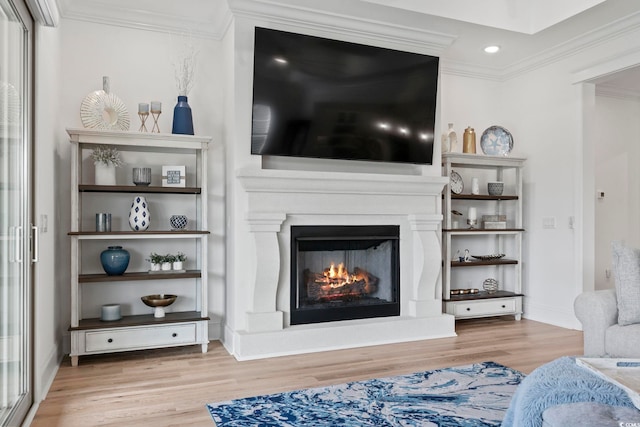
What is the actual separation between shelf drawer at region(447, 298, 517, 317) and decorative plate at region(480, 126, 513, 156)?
1.51 meters

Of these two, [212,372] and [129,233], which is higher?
[129,233]

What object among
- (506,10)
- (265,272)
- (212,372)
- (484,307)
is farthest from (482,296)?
(212,372)

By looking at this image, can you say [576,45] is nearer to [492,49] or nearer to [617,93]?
[492,49]

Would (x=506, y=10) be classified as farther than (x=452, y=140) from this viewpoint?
No

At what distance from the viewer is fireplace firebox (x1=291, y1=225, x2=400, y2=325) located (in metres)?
4.00

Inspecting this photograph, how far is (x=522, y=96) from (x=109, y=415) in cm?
487

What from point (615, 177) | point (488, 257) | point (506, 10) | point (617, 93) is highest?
point (506, 10)

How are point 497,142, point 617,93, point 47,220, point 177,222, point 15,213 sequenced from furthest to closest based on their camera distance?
point 617,93 < point 497,142 < point 177,222 < point 47,220 < point 15,213

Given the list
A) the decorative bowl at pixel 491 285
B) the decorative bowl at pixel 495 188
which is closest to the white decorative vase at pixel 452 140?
the decorative bowl at pixel 495 188

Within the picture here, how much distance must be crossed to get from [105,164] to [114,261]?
0.73 m

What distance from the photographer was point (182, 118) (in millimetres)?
3883

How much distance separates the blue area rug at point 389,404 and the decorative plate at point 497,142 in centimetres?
259

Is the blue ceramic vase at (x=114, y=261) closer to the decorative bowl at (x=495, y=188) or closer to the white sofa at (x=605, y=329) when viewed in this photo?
the white sofa at (x=605, y=329)

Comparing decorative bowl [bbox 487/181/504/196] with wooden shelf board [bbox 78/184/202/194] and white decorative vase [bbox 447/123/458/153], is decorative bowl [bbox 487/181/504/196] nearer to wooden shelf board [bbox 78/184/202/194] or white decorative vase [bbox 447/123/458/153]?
white decorative vase [bbox 447/123/458/153]
